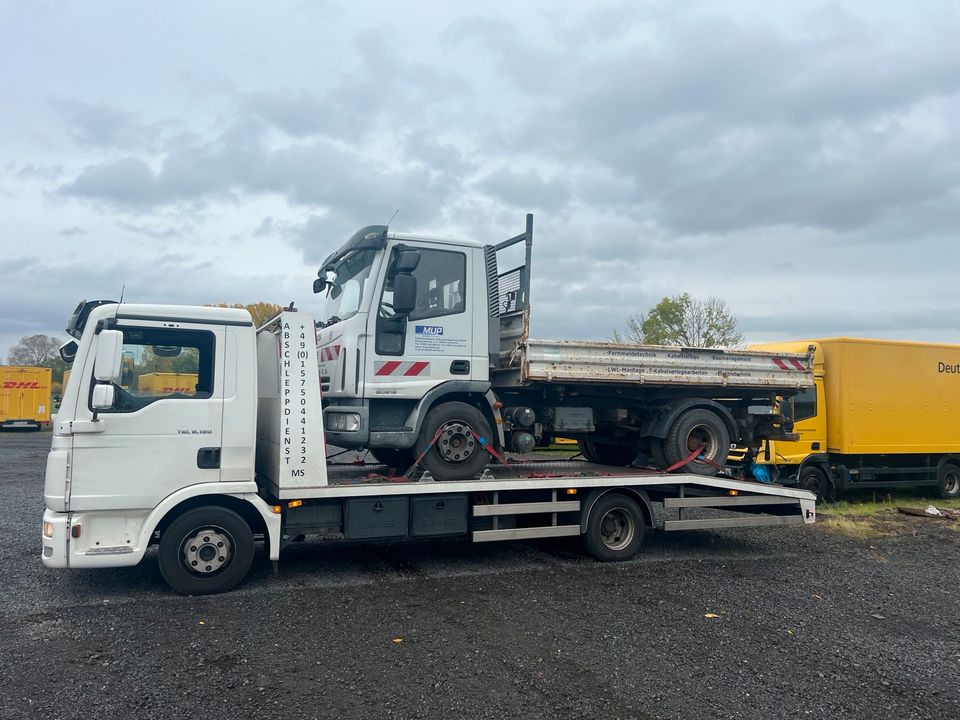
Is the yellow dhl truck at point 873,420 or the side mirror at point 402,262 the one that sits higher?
the side mirror at point 402,262

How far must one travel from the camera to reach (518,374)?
27.7 ft

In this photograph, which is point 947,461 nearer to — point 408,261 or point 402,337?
point 402,337

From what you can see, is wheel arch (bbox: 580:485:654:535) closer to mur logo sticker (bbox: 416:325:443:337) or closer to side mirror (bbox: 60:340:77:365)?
mur logo sticker (bbox: 416:325:443:337)

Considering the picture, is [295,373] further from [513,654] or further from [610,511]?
[610,511]

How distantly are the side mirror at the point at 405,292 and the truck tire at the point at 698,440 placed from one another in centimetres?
374

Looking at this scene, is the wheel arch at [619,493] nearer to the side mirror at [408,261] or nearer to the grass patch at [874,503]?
the side mirror at [408,261]

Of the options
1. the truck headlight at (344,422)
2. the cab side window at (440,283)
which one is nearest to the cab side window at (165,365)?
the truck headlight at (344,422)

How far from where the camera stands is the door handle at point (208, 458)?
273 inches

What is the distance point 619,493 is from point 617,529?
44 cm

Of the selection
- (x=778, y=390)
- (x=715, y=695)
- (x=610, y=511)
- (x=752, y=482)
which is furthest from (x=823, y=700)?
(x=778, y=390)

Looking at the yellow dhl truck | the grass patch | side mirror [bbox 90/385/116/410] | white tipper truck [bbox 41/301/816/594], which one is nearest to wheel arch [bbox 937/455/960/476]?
the yellow dhl truck

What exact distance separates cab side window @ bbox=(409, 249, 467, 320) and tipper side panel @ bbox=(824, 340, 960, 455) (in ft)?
30.3

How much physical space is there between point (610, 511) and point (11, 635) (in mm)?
5959

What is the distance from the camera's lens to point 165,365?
709 cm
